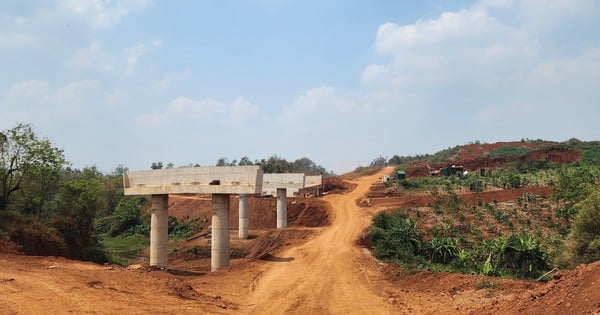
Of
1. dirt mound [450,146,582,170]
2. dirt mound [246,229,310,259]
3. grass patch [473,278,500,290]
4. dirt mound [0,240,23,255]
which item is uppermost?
dirt mound [450,146,582,170]

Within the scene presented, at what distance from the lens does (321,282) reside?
19406 millimetres

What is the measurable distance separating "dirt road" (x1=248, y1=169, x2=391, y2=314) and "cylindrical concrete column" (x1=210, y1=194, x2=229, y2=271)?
3.58 meters

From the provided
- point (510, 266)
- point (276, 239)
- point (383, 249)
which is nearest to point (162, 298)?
point (383, 249)

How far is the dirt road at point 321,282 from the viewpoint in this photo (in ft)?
50.1

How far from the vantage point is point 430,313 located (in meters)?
13.9

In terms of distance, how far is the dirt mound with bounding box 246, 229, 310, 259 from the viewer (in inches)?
1344

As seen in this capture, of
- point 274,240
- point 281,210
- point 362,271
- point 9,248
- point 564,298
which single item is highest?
point 281,210

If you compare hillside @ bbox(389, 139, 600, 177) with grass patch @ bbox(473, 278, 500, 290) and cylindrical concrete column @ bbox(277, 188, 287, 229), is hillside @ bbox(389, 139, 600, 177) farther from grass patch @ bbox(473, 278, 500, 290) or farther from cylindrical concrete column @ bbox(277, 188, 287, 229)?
grass patch @ bbox(473, 278, 500, 290)

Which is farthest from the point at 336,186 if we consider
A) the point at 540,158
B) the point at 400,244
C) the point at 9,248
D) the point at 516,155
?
the point at 9,248

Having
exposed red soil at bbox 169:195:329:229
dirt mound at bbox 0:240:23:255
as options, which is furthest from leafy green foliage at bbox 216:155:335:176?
dirt mound at bbox 0:240:23:255

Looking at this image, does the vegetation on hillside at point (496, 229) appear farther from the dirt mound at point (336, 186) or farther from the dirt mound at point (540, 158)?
the dirt mound at point (540, 158)

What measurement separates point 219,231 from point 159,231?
4.49 metres

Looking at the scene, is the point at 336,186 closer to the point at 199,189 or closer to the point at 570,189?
the point at 570,189

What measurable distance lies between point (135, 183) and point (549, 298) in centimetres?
2469
